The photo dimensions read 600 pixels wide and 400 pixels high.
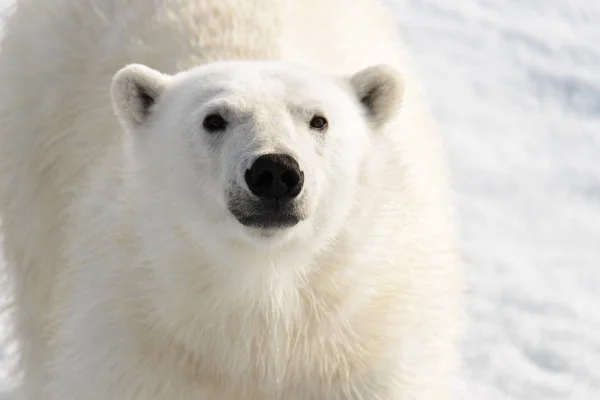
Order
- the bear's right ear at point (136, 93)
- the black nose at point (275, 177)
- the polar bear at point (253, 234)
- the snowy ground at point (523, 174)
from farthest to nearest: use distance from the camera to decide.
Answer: the snowy ground at point (523, 174) → the bear's right ear at point (136, 93) → the polar bear at point (253, 234) → the black nose at point (275, 177)

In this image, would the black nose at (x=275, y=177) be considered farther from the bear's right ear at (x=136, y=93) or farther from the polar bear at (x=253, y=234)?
the bear's right ear at (x=136, y=93)

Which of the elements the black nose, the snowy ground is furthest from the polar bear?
the snowy ground

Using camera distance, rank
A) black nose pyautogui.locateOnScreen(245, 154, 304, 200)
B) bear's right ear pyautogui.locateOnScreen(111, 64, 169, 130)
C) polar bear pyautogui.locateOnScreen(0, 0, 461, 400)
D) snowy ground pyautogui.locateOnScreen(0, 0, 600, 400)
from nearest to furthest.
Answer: black nose pyautogui.locateOnScreen(245, 154, 304, 200) < polar bear pyautogui.locateOnScreen(0, 0, 461, 400) < bear's right ear pyautogui.locateOnScreen(111, 64, 169, 130) < snowy ground pyautogui.locateOnScreen(0, 0, 600, 400)

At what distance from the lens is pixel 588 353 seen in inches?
206

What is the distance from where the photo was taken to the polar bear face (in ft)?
9.72

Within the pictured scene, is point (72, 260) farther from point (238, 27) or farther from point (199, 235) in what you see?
point (238, 27)

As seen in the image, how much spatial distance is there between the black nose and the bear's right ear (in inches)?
26.3

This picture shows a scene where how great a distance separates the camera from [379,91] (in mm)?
3449

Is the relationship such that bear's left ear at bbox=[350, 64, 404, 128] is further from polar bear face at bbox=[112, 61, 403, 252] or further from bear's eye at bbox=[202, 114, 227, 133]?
bear's eye at bbox=[202, 114, 227, 133]

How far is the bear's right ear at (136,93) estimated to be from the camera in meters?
3.42

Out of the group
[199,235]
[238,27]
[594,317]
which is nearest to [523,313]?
[594,317]

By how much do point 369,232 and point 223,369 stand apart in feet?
1.90

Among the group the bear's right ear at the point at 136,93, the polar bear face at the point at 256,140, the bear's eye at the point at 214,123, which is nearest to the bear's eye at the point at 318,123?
the polar bear face at the point at 256,140

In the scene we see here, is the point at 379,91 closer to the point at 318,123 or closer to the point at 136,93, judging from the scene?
the point at 318,123
